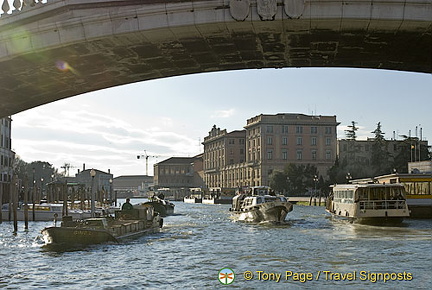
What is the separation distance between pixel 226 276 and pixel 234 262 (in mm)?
3200

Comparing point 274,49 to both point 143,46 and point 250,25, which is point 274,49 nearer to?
point 250,25

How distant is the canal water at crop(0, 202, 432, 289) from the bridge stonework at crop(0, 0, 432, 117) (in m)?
6.71

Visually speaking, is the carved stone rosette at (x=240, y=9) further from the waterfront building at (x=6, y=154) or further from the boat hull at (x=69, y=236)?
the waterfront building at (x=6, y=154)

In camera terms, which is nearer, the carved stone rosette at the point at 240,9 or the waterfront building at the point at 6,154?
the carved stone rosette at the point at 240,9

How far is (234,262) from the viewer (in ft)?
73.7

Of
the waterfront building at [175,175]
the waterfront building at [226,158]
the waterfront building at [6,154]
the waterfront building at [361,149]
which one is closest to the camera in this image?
the waterfront building at [6,154]

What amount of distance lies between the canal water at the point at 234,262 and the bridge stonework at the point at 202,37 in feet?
22.0

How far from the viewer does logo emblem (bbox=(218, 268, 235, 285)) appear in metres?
18.2

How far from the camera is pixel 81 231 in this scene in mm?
27359

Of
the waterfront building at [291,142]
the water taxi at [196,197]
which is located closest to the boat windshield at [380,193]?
the waterfront building at [291,142]

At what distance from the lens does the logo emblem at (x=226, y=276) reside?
1820 centimetres

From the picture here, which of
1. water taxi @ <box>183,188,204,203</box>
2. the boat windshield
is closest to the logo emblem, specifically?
the boat windshield

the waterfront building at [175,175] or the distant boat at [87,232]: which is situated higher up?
the waterfront building at [175,175]

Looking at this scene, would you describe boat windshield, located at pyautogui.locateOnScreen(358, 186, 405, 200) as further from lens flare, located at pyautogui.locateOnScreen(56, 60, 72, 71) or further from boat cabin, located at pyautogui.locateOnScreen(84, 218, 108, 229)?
lens flare, located at pyautogui.locateOnScreen(56, 60, 72, 71)
